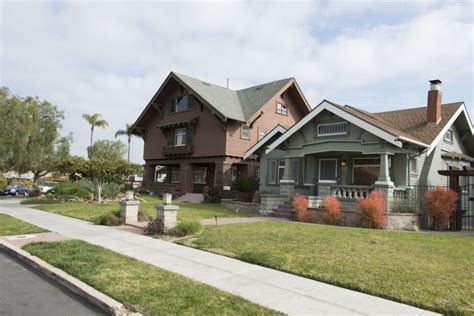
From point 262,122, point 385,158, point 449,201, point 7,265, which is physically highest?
point 262,122

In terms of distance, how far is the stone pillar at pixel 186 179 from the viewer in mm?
30000

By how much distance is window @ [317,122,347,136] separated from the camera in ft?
59.0

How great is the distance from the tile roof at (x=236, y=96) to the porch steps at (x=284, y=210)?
10058 millimetres

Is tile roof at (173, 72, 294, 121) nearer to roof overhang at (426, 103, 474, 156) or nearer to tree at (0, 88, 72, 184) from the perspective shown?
roof overhang at (426, 103, 474, 156)

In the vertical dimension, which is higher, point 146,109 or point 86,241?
point 146,109

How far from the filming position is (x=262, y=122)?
29.7m

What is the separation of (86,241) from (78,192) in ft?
47.6

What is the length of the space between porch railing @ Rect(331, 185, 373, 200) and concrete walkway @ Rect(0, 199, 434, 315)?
974 cm

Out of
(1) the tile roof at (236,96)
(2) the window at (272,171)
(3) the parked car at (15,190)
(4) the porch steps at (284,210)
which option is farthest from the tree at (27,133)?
(4) the porch steps at (284,210)

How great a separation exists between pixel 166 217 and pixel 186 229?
773 mm

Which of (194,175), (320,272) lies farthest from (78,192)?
(320,272)

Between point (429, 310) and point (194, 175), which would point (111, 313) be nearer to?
point (429, 310)

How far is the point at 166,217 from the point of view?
1109 cm

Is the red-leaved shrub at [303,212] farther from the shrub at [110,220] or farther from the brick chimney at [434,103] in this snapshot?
the brick chimney at [434,103]
